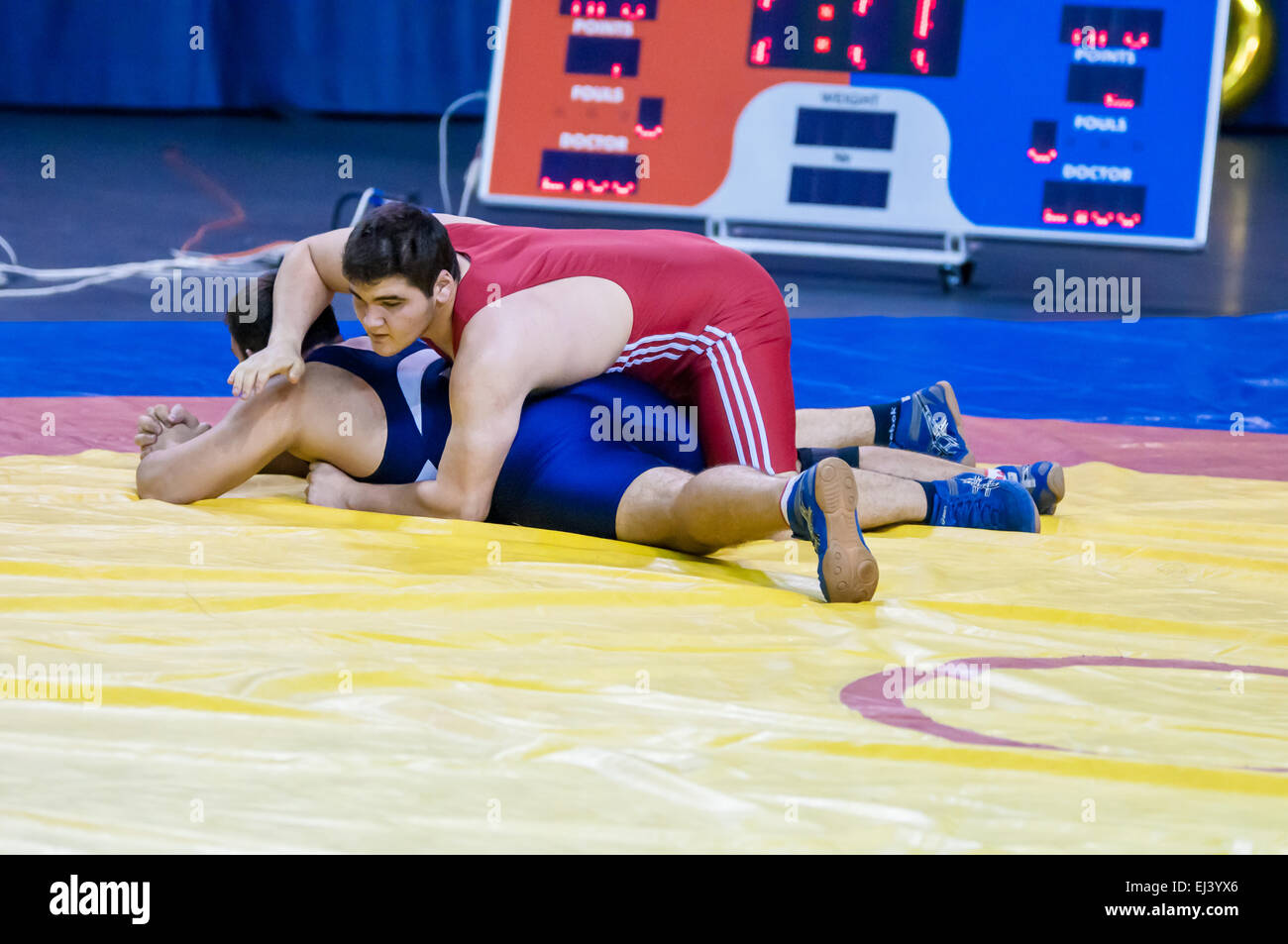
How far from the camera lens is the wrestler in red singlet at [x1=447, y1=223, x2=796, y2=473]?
2.47 metres

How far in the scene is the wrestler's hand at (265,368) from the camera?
2.27 meters

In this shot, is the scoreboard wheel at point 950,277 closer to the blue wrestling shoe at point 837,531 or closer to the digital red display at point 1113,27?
the digital red display at point 1113,27

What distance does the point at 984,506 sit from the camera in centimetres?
251

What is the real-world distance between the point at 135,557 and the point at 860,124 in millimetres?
3850

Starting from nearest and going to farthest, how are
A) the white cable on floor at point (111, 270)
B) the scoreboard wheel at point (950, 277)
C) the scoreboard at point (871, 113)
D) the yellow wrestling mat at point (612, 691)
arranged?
the yellow wrestling mat at point (612, 691) → the white cable on floor at point (111, 270) → the scoreboard at point (871, 113) → the scoreboard wheel at point (950, 277)

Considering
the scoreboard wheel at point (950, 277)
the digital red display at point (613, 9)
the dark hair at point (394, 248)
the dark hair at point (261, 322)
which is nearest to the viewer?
the dark hair at point (394, 248)

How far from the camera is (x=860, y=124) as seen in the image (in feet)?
17.4

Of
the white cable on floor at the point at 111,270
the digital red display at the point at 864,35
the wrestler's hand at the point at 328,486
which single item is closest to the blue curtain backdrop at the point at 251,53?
the white cable on floor at the point at 111,270

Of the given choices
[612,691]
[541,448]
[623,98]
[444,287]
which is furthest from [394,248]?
[623,98]

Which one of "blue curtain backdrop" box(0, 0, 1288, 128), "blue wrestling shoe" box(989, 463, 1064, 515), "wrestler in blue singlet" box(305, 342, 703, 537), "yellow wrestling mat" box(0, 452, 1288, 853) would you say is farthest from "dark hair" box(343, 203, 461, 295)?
"blue curtain backdrop" box(0, 0, 1288, 128)

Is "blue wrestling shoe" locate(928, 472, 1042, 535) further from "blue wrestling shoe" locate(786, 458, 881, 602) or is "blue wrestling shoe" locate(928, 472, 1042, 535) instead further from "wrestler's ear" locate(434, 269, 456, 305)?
"wrestler's ear" locate(434, 269, 456, 305)

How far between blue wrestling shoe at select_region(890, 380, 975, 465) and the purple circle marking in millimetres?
1182

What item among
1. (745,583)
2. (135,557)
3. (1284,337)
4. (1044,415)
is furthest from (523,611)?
(1284,337)
